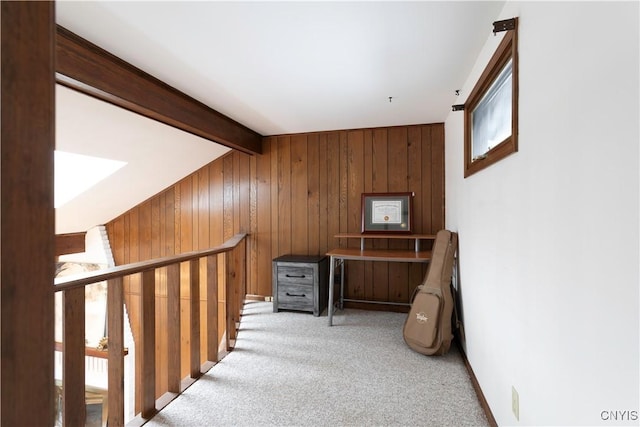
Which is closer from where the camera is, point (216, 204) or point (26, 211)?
point (26, 211)

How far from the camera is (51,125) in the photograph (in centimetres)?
44

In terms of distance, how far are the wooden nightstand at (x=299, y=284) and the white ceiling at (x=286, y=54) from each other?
1.52 metres

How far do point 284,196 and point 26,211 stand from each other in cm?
327

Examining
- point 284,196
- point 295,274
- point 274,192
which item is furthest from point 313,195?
point 295,274

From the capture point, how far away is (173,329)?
1.93m

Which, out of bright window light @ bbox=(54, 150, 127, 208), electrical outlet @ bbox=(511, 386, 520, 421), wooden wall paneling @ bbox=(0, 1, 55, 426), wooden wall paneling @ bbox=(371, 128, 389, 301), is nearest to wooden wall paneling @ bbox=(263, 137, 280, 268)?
wooden wall paneling @ bbox=(371, 128, 389, 301)

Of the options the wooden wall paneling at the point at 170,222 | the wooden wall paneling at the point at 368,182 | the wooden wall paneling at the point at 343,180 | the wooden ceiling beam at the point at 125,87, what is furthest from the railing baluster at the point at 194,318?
the wooden wall paneling at the point at 170,222

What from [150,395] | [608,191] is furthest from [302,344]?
[608,191]

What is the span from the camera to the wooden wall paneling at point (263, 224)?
12.2 ft

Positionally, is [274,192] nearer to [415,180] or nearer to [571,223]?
[415,180]

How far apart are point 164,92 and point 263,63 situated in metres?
0.82

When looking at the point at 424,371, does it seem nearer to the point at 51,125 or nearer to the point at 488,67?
the point at 488,67

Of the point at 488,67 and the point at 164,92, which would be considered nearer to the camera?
the point at 488,67

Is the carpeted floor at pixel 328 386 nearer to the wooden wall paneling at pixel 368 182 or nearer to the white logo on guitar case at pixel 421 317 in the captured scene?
the white logo on guitar case at pixel 421 317
